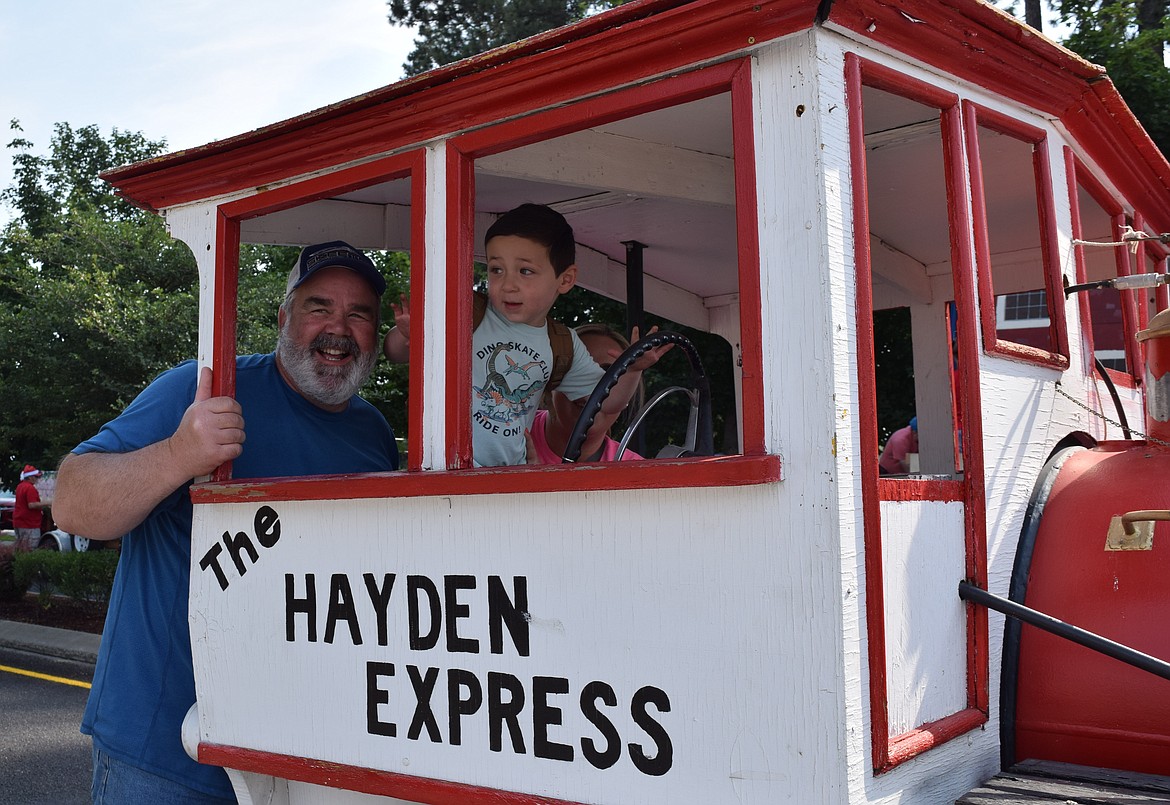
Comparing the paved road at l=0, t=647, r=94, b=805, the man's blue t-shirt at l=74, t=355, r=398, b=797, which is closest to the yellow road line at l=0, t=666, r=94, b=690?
the paved road at l=0, t=647, r=94, b=805

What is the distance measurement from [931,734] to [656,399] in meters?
1.22

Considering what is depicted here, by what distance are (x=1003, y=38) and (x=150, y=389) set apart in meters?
2.21

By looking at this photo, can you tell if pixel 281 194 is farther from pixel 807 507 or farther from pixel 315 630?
pixel 807 507

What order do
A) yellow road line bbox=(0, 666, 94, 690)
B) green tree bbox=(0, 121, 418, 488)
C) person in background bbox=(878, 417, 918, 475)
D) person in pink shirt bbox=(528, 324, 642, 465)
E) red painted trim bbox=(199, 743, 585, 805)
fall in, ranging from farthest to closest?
green tree bbox=(0, 121, 418, 488), yellow road line bbox=(0, 666, 94, 690), person in background bbox=(878, 417, 918, 475), person in pink shirt bbox=(528, 324, 642, 465), red painted trim bbox=(199, 743, 585, 805)

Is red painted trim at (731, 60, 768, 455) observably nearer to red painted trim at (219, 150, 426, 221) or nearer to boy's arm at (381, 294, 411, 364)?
red painted trim at (219, 150, 426, 221)

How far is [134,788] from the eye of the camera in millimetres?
2551

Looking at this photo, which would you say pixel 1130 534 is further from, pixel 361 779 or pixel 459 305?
pixel 361 779

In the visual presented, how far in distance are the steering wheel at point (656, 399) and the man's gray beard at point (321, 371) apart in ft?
2.24

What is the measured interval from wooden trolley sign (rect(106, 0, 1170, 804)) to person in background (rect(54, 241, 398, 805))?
13 centimetres

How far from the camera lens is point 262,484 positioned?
2.42 metres

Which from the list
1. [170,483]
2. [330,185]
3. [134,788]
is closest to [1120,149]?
[330,185]

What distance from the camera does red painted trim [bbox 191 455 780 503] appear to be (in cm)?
174

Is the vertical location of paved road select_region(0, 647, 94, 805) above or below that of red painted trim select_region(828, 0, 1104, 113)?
below

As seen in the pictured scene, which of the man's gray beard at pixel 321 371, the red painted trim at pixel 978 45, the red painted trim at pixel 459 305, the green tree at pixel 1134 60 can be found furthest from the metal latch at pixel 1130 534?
the green tree at pixel 1134 60
